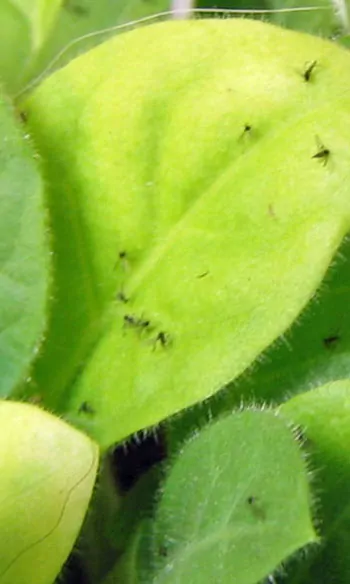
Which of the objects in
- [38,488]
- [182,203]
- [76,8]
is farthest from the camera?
[76,8]

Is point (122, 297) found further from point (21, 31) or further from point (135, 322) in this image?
point (21, 31)

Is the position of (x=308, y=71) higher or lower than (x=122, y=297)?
higher

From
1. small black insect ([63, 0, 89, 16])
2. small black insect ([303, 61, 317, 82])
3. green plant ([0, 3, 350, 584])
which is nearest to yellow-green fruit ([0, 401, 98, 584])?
green plant ([0, 3, 350, 584])

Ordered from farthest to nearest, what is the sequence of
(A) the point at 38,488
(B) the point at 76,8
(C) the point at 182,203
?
1. (B) the point at 76,8
2. (C) the point at 182,203
3. (A) the point at 38,488

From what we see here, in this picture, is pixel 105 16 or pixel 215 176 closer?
pixel 215 176

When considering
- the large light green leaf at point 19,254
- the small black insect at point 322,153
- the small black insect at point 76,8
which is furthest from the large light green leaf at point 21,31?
the small black insect at point 322,153

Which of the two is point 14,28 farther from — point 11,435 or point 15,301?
point 11,435

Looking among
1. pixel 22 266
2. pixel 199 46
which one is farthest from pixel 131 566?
pixel 199 46

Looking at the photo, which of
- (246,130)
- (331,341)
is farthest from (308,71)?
(331,341)
